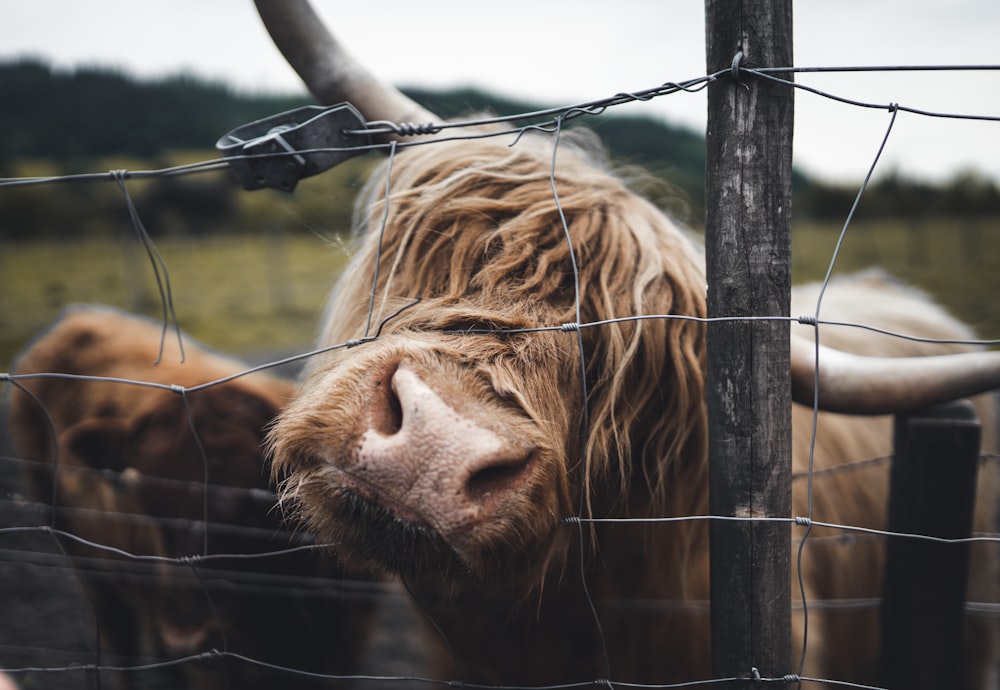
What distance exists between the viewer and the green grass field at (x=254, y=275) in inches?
665

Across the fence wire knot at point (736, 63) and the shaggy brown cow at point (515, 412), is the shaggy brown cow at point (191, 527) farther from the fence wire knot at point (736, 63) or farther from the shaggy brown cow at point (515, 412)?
the fence wire knot at point (736, 63)

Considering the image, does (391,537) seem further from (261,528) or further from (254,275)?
(254,275)

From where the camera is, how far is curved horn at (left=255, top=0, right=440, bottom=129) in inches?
70.7

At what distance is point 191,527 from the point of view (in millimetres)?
2680

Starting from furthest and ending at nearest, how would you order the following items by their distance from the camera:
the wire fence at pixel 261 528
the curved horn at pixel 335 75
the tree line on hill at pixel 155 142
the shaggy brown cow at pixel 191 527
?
the tree line on hill at pixel 155 142 → the shaggy brown cow at pixel 191 527 → the curved horn at pixel 335 75 → the wire fence at pixel 261 528

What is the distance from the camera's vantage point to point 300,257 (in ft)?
126

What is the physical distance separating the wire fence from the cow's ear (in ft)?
0.23

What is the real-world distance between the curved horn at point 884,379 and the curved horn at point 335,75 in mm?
1150

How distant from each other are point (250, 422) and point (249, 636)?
89cm

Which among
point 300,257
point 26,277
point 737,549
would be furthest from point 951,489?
point 300,257

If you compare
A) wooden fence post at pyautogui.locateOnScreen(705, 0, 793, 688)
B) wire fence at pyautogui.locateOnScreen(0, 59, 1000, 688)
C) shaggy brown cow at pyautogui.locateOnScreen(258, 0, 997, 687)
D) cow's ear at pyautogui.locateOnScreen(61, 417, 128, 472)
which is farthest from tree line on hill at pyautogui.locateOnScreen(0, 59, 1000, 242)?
wooden fence post at pyautogui.locateOnScreen(705, 0, 793, 688)

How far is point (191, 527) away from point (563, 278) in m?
2.01

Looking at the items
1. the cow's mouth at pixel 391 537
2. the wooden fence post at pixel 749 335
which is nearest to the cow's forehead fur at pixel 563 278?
the wooden fence post at pixel 749 335

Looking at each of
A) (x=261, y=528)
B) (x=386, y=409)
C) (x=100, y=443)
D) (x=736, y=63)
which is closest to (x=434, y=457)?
(x=386, y=409)
